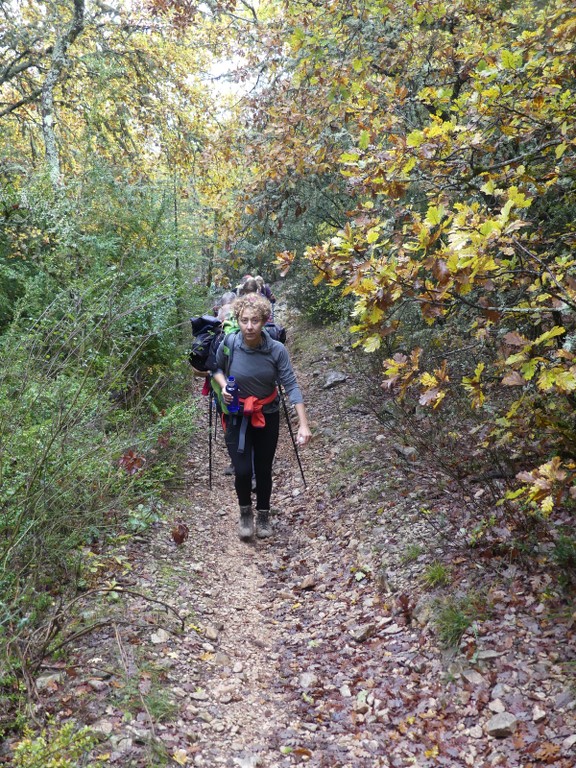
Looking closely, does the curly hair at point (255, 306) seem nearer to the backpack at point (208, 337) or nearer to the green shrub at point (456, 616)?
the backpack at point (208, 337)

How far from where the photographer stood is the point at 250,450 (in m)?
5.52

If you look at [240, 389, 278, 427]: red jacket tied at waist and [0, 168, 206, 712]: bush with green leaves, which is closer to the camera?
[0, 168, 206, 712]: bush with green leaves

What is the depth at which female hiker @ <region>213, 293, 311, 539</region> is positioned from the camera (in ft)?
16.7

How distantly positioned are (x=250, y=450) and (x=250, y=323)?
122 centimetres

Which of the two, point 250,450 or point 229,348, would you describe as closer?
point 229,348

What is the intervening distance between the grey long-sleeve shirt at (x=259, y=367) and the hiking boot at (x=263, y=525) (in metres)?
1.30

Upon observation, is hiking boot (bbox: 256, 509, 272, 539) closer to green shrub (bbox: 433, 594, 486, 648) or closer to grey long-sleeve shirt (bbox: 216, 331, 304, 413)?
grey long-sleeve shirt (bbox: 216, 331, 304, 413)

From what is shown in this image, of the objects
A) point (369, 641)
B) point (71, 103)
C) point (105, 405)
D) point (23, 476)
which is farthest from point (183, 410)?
point (71, 103)

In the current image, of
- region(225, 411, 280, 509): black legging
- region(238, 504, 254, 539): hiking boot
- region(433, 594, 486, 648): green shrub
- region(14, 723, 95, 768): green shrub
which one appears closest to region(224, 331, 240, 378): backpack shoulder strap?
region(225, 411, 280, 509): black legging

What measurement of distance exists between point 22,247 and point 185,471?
3.25 metres

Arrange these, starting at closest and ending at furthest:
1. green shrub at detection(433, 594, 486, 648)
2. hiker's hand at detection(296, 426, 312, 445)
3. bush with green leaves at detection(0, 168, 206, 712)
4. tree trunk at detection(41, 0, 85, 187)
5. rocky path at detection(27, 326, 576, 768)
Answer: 1. rocky path at detection(27, 326, 576, 768)
2. bush with green leaves at detection(0, 168, 206, 712)
3. green shrub at detection(433, 594, 486, 648)
4. hiker's hand at detection(296, 426, 312, 445)
5. tree trunk at detection(41, 0, 85, 187)

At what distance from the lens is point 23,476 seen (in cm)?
332

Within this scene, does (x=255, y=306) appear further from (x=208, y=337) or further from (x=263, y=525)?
(x=263, y=525)

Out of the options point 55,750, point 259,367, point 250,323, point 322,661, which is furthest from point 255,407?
point 55,750
